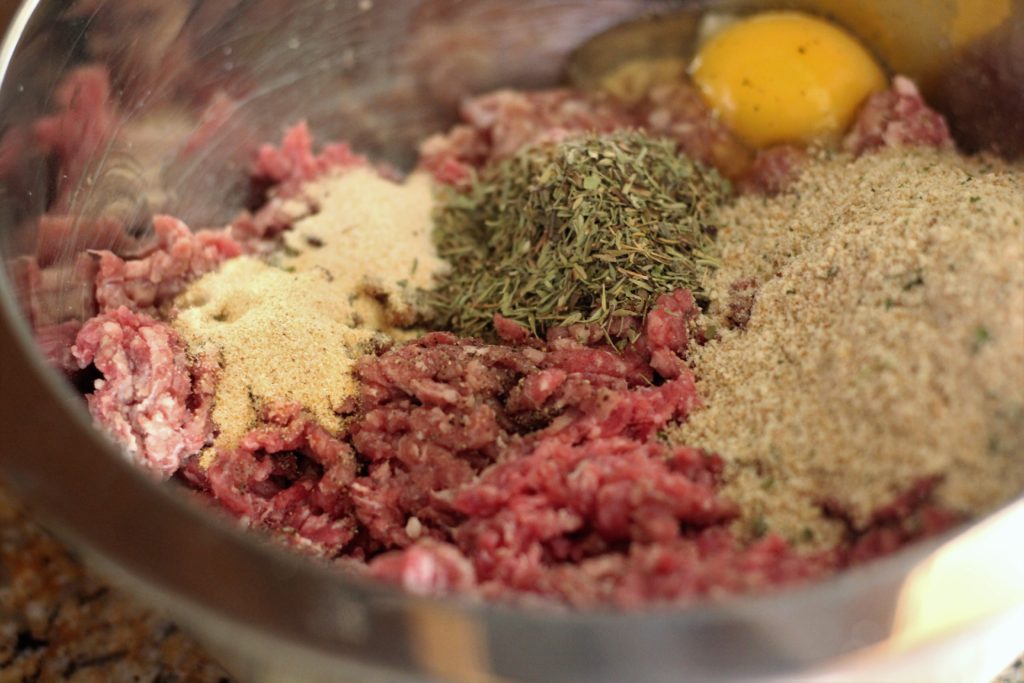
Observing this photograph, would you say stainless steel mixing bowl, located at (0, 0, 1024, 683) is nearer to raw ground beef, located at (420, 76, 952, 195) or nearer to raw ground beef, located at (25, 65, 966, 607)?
raw ground beef, located at (25, 65, 966, 607)

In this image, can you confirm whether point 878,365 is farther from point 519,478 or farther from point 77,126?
point 77,126

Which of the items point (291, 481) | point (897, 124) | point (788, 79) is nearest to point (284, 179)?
point (291, 481)

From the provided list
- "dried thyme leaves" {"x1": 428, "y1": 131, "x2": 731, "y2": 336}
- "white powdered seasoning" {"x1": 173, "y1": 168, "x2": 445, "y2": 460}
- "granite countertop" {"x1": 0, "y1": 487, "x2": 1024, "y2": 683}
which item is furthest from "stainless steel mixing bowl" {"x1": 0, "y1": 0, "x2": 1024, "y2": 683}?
"dried thyme leaves" {"x1": 428, "y1": 131, "x2": 731, "y2": 336}

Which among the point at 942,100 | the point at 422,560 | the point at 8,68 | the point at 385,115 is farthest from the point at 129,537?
the point at 942,100

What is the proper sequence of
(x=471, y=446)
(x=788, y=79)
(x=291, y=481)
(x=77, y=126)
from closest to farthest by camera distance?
1. (x=471, y=446)
2. (x=291, y=481)
3. (x=77, y=126)
4. (x=788, y=79)

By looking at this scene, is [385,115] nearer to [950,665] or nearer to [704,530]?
[704,530]

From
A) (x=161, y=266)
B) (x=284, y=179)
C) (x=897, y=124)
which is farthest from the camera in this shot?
(x=284, y=179)

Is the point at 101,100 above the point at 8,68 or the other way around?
the other way around
